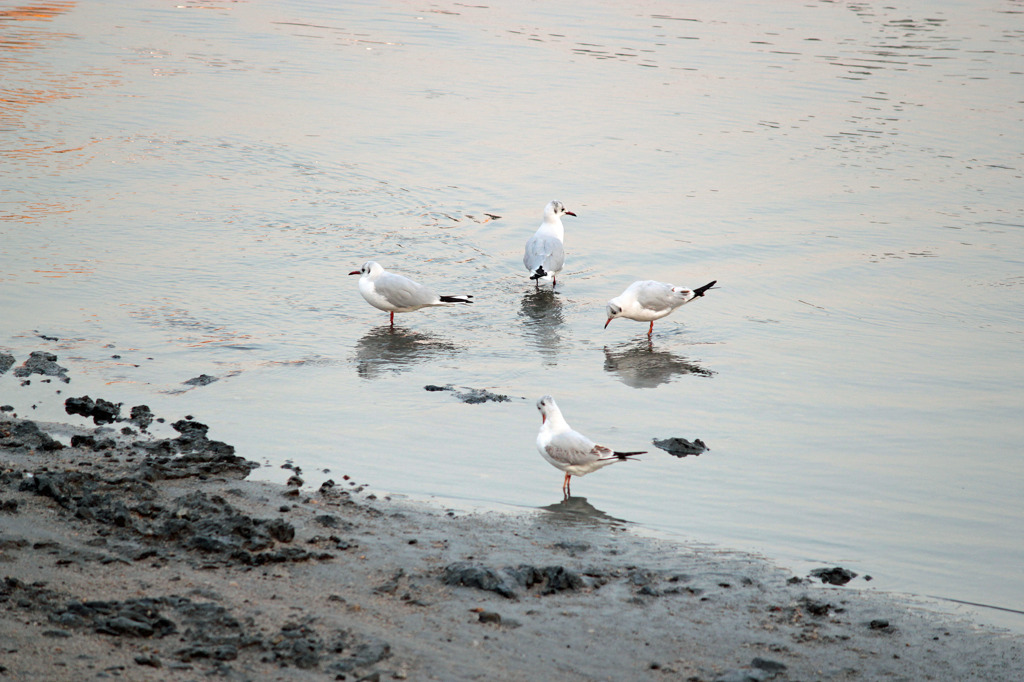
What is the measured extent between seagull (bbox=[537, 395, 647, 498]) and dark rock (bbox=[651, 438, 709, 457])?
69 cm

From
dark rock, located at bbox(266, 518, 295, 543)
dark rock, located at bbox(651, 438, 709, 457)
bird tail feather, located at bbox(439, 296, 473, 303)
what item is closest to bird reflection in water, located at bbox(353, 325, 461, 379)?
bird tail feather, located at bbox(439, 296, 473, 303)

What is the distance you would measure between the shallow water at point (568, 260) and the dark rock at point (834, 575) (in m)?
0.18

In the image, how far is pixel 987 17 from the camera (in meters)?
29.6

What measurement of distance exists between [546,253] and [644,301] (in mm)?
2107

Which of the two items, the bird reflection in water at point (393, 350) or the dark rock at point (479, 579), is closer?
the dark rock at point (479, 579)

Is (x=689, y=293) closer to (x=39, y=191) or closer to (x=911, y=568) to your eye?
(x=911, y=568)

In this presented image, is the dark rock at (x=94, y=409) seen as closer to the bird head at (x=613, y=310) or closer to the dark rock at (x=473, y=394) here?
the dark rock at (x=473, y=394)

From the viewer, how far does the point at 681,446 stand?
25.1ft

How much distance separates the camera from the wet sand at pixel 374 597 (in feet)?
14.1

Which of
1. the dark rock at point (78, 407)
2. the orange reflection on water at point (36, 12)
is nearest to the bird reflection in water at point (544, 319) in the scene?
the dark rock at point (78, 407)

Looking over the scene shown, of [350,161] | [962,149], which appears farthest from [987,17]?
[350,161]

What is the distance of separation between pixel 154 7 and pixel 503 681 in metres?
28.5

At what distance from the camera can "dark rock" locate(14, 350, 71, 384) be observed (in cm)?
805

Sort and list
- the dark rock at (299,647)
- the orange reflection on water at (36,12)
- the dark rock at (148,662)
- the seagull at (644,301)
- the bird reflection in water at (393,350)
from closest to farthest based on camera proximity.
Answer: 1. the dark rock at (148,662)
2. the dark rock at (299,647)
3. the bird reflection in water at (393,350)
4. the seagull at (644,301)
5. the orange reflection on water at (36,12)
